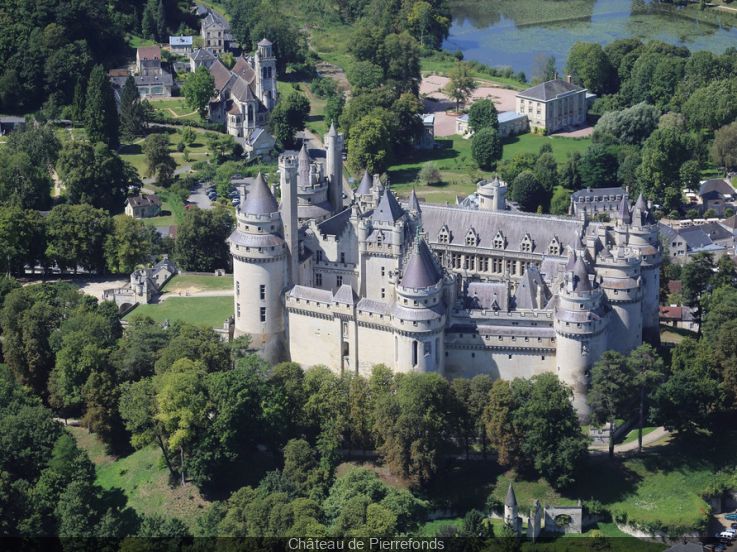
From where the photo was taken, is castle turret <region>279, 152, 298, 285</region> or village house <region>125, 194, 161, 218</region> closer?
castle turret <region>279, 152, 298, 285</region>

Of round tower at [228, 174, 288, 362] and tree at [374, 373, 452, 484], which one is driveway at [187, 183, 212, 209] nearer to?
round tower at [228, 174, 288, 362]

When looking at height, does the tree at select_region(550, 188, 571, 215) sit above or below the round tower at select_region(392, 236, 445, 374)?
below

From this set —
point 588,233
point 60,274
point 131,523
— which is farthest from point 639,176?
point 131,523

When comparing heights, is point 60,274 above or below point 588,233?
below

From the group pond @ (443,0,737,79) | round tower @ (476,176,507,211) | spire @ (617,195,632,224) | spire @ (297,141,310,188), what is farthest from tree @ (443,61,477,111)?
spire @ (297,141,310,188)

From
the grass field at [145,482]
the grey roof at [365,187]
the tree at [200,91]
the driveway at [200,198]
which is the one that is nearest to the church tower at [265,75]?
the tree at [200,91]

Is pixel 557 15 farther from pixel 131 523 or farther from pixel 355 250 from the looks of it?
pixel 131 523

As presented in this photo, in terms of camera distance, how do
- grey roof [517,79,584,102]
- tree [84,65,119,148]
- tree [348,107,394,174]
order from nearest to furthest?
tree [348,107,394,174], tree [84,65,119,148], grey roof [517,79,584,102]

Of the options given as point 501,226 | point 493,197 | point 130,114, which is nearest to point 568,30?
point 130,114
